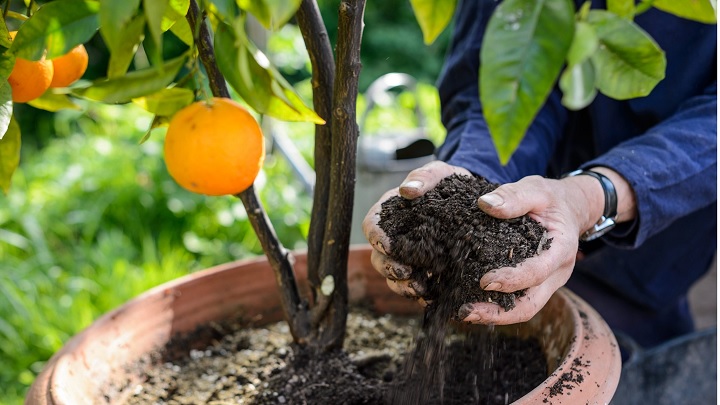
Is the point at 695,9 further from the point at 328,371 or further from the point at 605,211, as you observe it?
the point at 328,371

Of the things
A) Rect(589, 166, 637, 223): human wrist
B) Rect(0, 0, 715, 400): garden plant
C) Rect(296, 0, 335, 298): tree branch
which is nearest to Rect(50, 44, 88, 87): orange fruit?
Rect(0, 0, 715, 400): garden plant

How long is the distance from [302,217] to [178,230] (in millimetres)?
427

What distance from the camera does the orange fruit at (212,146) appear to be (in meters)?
0.63

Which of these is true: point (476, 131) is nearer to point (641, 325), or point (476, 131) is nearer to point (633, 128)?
point (633, 128)

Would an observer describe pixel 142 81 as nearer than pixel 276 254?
Yes

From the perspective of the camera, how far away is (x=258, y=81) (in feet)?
1.84

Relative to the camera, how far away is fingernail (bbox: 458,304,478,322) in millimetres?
834

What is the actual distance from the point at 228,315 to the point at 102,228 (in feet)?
4.72

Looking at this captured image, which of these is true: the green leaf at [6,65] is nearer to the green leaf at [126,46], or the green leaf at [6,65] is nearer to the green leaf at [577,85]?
the green leaf at [126,46]

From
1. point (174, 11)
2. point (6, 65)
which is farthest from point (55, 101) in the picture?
point (174, 11)

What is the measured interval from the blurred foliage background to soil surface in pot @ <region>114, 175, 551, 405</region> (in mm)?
879

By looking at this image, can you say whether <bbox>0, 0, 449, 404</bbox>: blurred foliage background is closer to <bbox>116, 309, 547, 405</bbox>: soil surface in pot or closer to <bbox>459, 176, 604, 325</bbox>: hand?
<bbox>116, 309, 547, 405</bbox>: soil surface in pot

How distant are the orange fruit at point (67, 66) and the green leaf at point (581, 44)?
54 cm

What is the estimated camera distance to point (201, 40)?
782 millimetres
